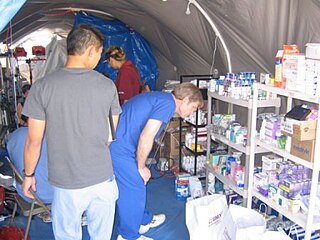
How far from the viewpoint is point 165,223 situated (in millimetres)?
2607

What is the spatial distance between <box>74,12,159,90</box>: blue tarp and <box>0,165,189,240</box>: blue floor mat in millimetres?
2208

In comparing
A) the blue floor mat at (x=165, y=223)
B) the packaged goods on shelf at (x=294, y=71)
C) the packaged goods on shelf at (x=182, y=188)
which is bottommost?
the blue floor mat at (x=165, y=223)

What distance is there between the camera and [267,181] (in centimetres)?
216

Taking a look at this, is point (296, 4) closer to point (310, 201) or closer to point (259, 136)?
point (259, 136)

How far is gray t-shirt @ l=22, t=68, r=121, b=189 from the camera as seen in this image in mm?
1394

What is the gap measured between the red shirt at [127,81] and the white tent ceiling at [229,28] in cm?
59

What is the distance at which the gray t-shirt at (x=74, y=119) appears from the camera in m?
1.39

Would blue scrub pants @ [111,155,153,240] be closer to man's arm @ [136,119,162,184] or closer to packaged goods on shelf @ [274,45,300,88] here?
man's arm @ [136,119,162,184]

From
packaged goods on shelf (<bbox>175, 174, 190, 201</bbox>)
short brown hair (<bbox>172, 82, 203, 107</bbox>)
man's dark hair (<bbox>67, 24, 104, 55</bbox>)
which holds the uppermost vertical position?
man's dark hair (<bbox>67, 24, 104, 55</bbox>)

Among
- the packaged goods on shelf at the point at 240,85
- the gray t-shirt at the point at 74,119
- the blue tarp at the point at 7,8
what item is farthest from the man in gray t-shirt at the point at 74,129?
the packaged goods on shelf at the point at 240,85

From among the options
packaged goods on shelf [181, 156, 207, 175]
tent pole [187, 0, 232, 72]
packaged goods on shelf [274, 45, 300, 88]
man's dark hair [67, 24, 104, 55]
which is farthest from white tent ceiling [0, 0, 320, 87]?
man's dark hair [67, 24, 104, 55]

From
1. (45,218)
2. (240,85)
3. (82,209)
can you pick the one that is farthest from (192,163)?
(82,209)

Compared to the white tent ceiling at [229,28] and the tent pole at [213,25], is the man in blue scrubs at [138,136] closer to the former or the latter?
the white tent ceiling at [229,28]

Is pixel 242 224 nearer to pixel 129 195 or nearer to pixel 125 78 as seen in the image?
pixel 129 195
